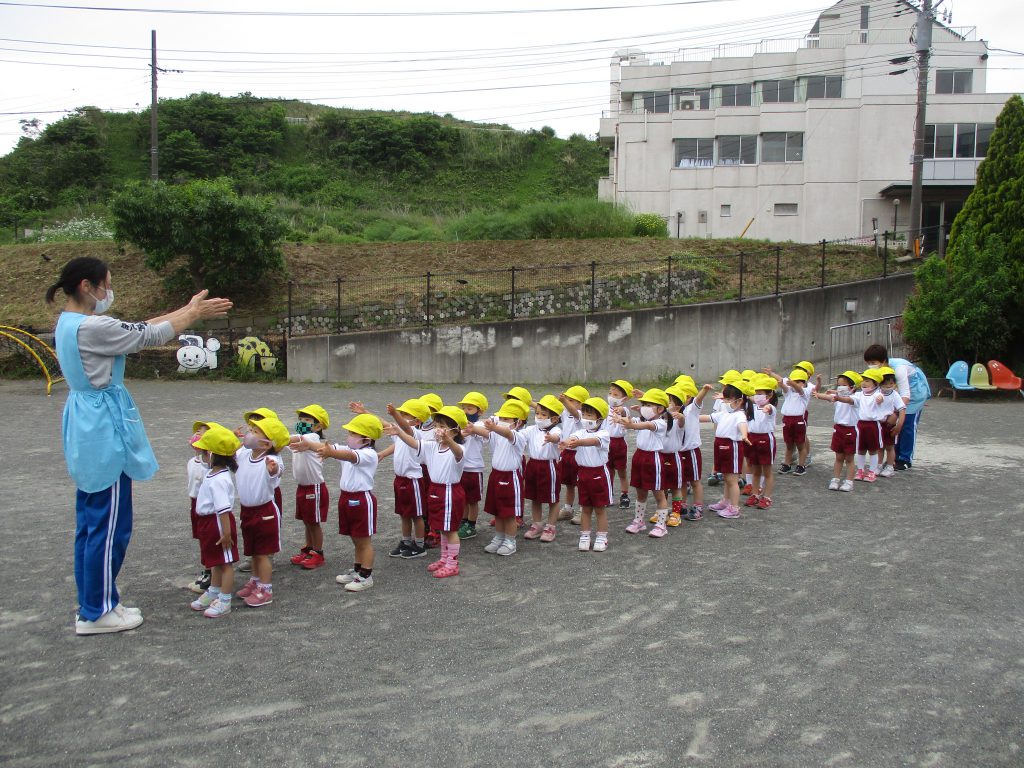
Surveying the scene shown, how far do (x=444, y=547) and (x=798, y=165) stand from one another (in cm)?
3009

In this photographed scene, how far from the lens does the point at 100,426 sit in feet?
16.8

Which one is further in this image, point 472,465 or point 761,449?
point 761,449

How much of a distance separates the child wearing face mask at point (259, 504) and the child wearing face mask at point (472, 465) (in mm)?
1964

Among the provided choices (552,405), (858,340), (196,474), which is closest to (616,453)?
(552,405)

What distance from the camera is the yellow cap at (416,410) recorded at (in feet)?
22.9

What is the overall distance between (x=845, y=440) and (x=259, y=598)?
22.1ft

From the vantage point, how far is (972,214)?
62.7 feet

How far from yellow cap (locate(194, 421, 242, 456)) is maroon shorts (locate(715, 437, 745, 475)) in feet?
16.2

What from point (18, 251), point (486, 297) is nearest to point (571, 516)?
point (486, 297)

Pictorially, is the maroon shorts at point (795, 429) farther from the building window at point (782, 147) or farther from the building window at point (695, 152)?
the building window at point (695, 152)

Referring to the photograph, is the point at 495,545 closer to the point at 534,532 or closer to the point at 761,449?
the point at 534,532

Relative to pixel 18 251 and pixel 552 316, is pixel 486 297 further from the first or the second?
pixel 18 251

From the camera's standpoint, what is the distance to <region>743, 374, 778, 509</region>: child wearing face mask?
8.67 metres

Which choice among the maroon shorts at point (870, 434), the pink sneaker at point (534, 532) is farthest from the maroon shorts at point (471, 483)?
the maroon shorts at point (870, 434)
